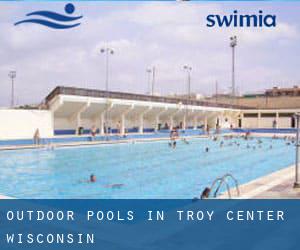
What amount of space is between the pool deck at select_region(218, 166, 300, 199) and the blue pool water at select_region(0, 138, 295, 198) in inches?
79.3

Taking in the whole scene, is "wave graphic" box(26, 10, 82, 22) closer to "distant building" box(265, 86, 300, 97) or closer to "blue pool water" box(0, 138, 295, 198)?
"blue pool water" box(0, 138, 295, 198)

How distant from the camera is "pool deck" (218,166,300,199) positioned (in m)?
6.98

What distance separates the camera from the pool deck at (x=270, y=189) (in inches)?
275

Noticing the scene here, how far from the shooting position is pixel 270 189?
7.65 metres

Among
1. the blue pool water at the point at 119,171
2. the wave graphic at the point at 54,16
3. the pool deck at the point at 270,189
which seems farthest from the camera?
the wave graphic at the point at 54,16

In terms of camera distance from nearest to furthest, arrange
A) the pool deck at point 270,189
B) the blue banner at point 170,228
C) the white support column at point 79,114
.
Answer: the blue banner at point 170,228, the pool deck at point 270,189, the white support column at point 79,114


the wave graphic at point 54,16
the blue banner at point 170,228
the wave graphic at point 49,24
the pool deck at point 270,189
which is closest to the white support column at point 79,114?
the wave graphic at point 49,24

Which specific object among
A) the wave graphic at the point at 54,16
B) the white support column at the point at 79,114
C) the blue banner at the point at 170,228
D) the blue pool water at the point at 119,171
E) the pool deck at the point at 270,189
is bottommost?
the blue pool water at the point at 119,171

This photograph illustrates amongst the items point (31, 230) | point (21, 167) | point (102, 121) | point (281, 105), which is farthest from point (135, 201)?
point (281, 105)

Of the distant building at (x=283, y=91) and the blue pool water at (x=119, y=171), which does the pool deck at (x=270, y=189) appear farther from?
the distant building at (x=283, y=91)

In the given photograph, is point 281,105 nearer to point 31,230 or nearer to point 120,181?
point 120,181

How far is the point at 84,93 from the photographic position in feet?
86.6

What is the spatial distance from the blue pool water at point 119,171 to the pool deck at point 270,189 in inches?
79.3

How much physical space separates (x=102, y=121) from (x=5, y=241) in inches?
1011
